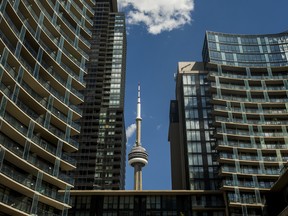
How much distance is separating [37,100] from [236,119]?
1991 inches

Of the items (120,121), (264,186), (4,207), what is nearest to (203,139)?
(264,186)

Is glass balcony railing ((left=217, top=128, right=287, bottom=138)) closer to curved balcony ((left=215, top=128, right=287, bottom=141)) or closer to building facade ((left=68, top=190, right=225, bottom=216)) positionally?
curved balcony ((left=215, top=128, right=287, bottom=141))

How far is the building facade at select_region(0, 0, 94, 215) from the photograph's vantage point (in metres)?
43.4

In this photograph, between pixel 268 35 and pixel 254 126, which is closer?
pixel 254 126

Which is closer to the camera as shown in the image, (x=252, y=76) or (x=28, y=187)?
(x=28, y=187)

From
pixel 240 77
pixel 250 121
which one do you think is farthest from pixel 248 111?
pixel 240 77

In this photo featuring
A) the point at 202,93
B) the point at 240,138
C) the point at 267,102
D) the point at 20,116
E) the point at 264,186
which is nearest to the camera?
the point at 20,116

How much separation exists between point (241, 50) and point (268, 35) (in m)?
10.1

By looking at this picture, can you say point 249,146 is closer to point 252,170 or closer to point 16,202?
point 252,170

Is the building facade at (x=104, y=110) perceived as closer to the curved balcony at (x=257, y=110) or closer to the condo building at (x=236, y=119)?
the condo building at (x=236, y=119)

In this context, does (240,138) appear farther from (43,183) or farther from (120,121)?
(120,121)

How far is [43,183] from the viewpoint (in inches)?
1988

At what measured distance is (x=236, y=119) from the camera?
8519 cm

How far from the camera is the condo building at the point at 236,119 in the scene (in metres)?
77.1
